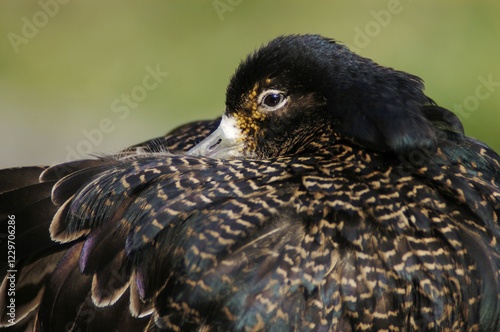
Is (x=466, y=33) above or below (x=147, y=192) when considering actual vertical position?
below

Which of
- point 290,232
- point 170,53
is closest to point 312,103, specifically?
point 290,232

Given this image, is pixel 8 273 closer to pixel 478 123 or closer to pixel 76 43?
pixel 478 123

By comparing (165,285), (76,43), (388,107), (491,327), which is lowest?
(76,43)

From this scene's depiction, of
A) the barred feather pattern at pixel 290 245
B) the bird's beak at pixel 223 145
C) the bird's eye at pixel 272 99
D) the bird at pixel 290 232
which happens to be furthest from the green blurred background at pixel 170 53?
the barred feather pattern at pixel 290 245

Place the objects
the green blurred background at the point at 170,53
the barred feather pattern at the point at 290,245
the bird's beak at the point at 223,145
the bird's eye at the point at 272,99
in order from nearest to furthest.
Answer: the barred feather pattern at the point at 290,245 < the bird's eye at the point at 272,99 < the bird's beak at the point at 223,145 < the green blurred background at the point at 170,53

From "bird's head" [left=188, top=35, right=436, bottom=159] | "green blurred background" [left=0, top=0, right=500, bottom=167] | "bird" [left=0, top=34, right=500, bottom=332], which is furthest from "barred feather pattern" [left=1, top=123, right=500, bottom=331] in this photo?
"green blurred background" [left=0, top=0, right=500, bottom=167]

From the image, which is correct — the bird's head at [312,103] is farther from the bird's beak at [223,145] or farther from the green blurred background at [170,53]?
the green blurred background at [170,53]

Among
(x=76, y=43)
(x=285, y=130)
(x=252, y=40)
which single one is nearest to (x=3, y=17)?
(x=76, y=43)
